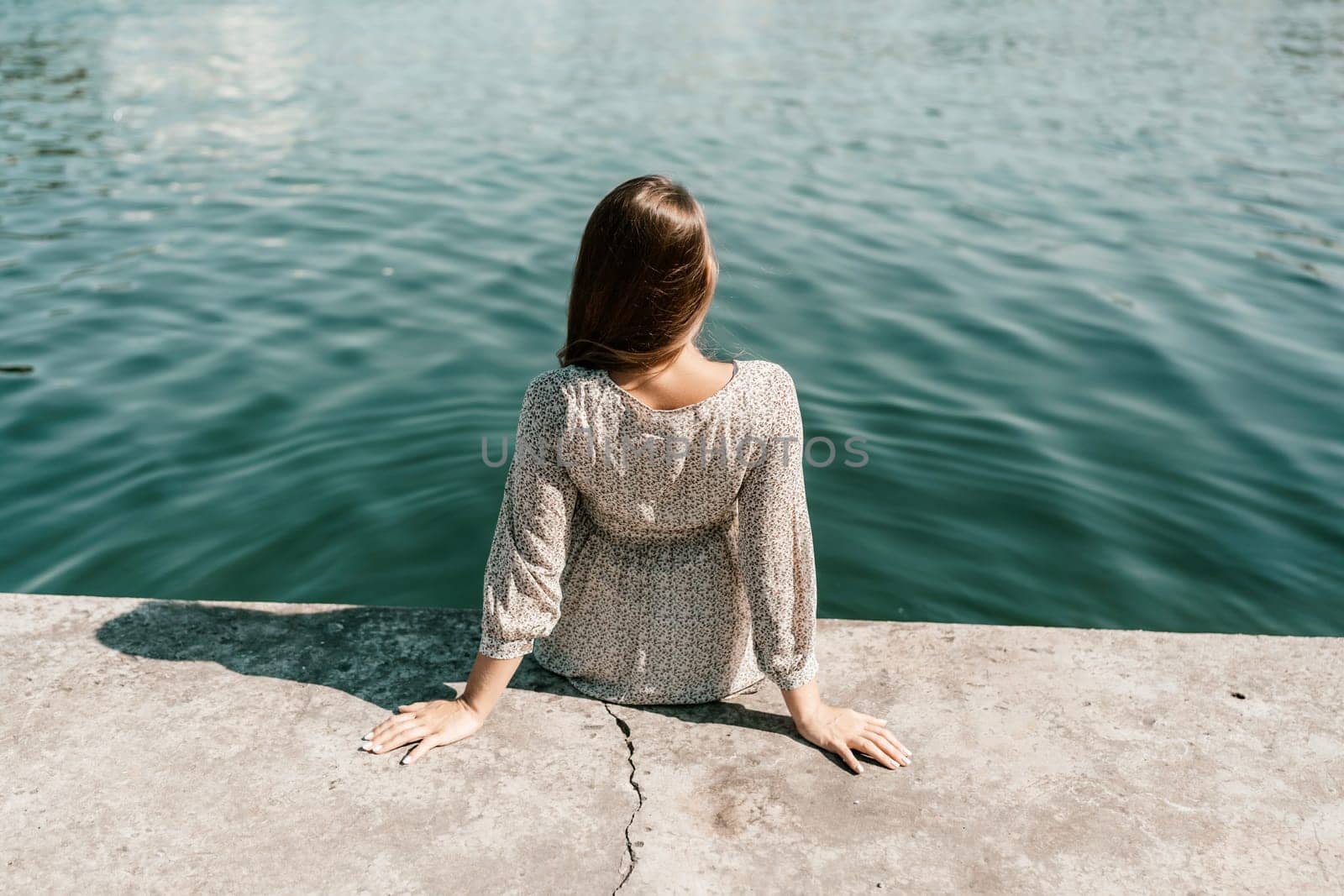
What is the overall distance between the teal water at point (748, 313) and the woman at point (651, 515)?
65cm

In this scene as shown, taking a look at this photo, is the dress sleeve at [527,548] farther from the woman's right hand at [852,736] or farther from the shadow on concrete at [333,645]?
the woman's right hand at [852,736]

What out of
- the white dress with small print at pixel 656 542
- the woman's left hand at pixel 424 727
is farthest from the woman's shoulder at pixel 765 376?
the woman's left hand at pixel 424 727

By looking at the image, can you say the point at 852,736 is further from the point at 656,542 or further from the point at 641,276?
the point at 641,276

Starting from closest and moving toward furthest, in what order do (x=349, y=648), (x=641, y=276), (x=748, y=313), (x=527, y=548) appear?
(x=641, y=276) < (x=527, y=548) < (x=349, y=648) < (x=748, y=313)

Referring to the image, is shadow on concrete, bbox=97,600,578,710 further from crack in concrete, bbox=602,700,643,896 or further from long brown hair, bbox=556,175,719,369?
long brown hair, bbox=556,175,719,369

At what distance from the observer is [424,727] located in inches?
103

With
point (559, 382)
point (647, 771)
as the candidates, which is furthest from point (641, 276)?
point (647, 771)

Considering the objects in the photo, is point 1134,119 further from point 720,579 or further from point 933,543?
point 720,579

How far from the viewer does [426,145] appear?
491 inches

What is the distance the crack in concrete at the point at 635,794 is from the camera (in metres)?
2.25

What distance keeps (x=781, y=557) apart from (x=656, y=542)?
13.6 inches

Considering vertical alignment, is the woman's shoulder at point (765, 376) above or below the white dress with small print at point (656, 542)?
above

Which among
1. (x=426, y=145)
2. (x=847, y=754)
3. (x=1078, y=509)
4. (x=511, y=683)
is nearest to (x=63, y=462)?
(x=511, y=683)

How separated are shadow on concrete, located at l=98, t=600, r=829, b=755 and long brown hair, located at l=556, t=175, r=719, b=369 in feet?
3.25
